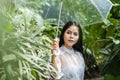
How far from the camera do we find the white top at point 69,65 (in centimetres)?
365

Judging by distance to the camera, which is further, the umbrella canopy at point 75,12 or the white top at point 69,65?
the umbrella canopy at point 75,12

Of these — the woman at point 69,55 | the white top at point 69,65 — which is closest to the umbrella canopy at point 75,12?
the woman at point 69,55

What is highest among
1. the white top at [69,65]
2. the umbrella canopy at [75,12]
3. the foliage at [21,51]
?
the umbrella canopy at [75,12]

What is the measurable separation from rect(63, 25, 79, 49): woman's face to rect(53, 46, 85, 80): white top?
0.35 feet

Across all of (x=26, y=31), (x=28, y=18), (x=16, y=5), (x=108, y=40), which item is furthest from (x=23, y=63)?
(x=108, y=40)

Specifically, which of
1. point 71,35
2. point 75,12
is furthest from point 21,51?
point 75,12

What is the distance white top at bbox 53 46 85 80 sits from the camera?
365cm

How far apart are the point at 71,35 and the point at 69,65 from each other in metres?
0.30

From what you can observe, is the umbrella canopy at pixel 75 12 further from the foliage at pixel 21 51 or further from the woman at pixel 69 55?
the foliage at pixel 21 51

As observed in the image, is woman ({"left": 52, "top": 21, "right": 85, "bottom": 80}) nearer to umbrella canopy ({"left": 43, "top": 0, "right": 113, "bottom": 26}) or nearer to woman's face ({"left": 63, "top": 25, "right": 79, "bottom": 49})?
woman's face ({"left": 63, "top": 25, "right": 79, "bottom": 49})

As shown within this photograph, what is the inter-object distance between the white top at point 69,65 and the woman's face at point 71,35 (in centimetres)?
11

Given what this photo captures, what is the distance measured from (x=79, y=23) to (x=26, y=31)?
0.79 metres

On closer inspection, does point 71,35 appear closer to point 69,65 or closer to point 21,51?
point 69,65

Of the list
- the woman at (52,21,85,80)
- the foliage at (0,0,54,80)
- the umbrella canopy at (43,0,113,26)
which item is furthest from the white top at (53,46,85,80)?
the umbrella canopy at (43,0,113,26)
